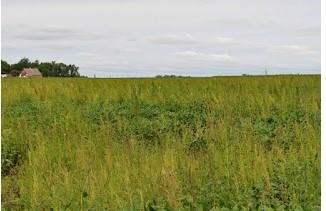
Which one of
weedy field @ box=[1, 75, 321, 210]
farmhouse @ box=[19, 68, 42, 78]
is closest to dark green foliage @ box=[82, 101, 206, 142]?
weedy field @ box=[1, 75, 321, 210]

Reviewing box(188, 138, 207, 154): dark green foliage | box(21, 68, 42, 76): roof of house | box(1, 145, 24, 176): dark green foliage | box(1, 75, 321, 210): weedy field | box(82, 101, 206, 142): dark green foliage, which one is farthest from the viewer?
box(21, 68, 42, 76): roof of house

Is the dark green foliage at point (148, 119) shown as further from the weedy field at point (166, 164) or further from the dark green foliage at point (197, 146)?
the dark green foliage at point (197, 146)

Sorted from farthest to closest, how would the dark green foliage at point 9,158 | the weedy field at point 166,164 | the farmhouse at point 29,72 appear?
the farmhouse at point 29,72
the dark green foliage at point 9,158
the weedy field at point 166,164

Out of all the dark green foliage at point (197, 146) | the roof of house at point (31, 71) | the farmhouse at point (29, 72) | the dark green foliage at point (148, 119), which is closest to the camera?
the dark green foliage at point (197, 146)

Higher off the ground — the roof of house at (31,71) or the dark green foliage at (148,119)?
the roof of house at (31,71)

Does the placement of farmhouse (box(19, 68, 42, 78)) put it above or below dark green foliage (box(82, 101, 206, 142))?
above

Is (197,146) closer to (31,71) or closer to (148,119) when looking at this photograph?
(148,119)

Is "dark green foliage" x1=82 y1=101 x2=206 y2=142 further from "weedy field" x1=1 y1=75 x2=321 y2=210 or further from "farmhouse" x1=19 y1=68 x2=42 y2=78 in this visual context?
"farmhouse" x1=19 y1=68 x2=42 y2=78

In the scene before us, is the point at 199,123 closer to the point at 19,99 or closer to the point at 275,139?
the point at 275,139

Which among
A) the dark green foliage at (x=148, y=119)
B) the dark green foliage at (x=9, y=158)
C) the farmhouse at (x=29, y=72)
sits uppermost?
the farmhouse at (x=29, y=72)

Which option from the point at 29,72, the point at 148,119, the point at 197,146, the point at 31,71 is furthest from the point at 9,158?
the point at 31,71

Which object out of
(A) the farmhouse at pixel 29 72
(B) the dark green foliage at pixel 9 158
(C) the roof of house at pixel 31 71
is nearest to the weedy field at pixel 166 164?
(B) the dark green foliage at pixel 9 158

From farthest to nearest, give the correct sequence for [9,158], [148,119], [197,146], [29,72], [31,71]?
[31,71] → [29,72] → [148,119] → [197,146] → [9,158]

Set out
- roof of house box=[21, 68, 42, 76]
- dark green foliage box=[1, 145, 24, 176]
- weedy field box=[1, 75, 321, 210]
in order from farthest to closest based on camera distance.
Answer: roof of house box=[21, 68, 42, 76] → dark green foliage box=[1, 145, 24, 176] → weedy field box=[1, 75, 321, 210]
